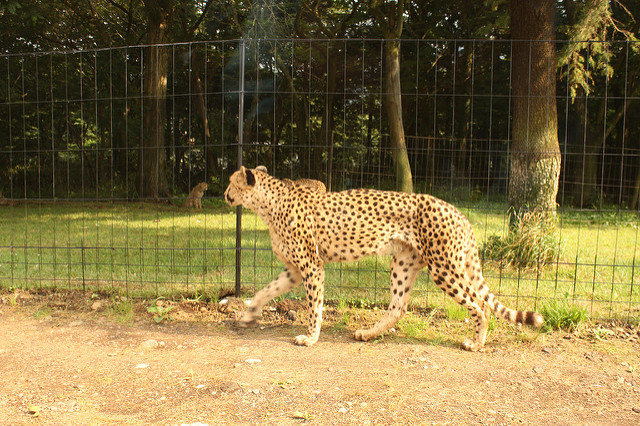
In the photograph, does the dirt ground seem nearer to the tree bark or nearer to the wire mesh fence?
the wire mesh fence

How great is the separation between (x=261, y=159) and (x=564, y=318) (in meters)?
13.3

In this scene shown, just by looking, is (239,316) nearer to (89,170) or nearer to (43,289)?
(43,289)

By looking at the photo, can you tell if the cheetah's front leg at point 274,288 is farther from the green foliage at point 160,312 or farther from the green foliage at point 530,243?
the green foliage at point 530,243

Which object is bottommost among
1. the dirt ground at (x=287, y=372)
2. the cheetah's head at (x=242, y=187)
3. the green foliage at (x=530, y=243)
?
the dirt ground at (x=287, y=372)

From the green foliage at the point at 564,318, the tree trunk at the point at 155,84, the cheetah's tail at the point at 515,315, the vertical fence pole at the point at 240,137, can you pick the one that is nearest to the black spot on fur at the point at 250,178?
the vertical fence pole at the point at 240,137

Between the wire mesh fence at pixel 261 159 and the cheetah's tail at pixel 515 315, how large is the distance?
131 centimetres

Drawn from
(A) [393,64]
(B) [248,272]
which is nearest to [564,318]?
(B) [248,272]

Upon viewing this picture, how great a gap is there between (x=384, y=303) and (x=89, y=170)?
64.4ft

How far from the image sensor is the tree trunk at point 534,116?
8.16 m

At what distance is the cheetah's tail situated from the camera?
485 centimetres

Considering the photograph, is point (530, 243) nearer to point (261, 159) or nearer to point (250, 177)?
point (250, 177)

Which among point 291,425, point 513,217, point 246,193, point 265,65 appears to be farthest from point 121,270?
point 265,65

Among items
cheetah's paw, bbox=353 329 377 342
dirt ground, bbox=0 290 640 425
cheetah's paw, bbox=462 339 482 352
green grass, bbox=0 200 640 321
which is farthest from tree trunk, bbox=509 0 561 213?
cheetah's paw, bbox=353 329 377 342

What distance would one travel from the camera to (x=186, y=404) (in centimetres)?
386
